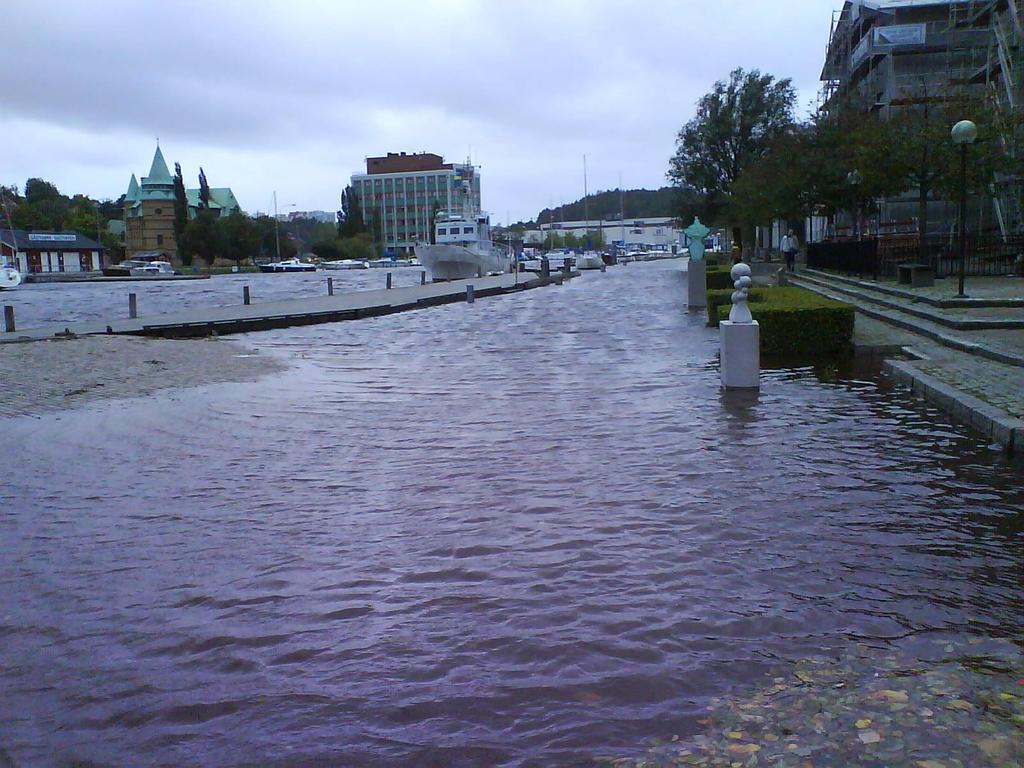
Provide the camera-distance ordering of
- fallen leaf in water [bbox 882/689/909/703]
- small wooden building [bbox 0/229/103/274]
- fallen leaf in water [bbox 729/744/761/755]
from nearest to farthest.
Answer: fallen leaf in water [bbox 729/744/761/755]
fallen leaf in water [bbox 882/689/909/703]
small wooden building [bbox 0/229/103/274]

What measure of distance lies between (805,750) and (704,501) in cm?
345

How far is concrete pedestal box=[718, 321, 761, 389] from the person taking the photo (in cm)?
1177

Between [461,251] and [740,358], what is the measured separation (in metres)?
60.3

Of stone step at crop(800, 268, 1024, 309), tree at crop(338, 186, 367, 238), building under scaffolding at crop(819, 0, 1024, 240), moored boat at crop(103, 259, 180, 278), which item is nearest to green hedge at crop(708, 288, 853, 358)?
stone step at crop(800, 268, 1024, 309)

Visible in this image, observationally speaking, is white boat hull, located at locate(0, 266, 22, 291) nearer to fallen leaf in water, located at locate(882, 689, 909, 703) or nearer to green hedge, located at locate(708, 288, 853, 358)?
green hedge, located at locate(708, 288, 853, 358)

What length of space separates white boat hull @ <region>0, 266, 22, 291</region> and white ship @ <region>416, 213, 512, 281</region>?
112 feet

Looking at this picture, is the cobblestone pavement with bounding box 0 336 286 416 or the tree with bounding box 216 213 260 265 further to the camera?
the tree with bounding box 216 213 260 265

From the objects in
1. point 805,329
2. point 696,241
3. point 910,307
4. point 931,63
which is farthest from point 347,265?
point 805,329

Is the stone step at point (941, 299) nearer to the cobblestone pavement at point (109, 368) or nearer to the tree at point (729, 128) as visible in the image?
the cobblestone pavement at point (109, 368)

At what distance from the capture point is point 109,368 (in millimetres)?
16188

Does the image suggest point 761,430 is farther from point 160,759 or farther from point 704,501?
point 160,759

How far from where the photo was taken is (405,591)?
5438 millimetres

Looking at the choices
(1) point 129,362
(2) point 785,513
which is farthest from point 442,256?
(2) point 785,513

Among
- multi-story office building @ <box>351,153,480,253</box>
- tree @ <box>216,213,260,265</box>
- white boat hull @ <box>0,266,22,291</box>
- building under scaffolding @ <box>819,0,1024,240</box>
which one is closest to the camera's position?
building under scaffolding @ <box>819,0,1024,240</box>
